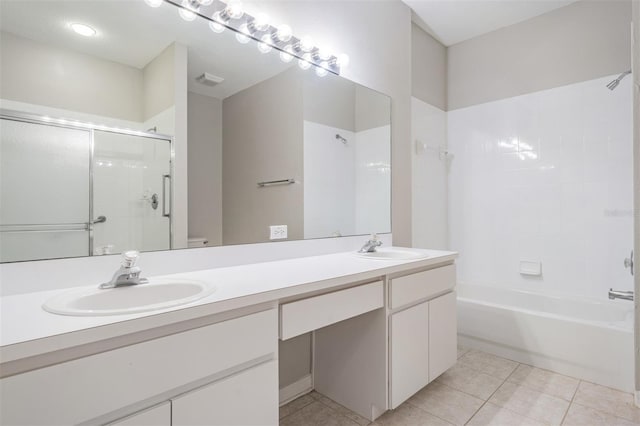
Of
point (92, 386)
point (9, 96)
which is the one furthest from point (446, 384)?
point (9, 96)

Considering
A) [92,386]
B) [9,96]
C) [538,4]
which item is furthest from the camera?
[538,4]

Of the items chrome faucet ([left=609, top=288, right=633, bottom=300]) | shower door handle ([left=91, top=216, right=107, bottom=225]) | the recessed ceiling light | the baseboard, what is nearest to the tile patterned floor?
the baseboard

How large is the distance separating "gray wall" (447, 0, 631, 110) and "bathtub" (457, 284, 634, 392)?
172cm

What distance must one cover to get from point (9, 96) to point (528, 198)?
3229 mm

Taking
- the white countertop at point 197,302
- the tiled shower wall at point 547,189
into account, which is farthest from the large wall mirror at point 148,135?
the tiled shower wall at point 547,189

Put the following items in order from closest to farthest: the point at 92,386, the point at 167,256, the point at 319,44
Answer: the point at 92,386 < the point at 167,256 < the point at 319,44

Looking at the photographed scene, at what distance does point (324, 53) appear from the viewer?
1931 millimetres

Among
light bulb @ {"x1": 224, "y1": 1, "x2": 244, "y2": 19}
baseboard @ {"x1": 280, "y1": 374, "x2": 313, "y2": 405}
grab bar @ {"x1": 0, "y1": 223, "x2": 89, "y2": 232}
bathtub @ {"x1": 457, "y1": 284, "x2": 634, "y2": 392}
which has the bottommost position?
baseboard @ {"x1": 280, "y1": 374, "x2": 313, "y2": 405}

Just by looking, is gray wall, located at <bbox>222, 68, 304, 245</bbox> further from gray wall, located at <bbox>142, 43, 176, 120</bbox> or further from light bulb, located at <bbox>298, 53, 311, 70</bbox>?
gray wall, located at <bbox>142, 43, 176, 120</bbox>

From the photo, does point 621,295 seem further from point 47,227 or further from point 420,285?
point 47,227

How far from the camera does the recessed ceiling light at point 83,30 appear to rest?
115 cm

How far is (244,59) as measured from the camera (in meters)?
1.62

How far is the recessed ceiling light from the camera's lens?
3.77 feet

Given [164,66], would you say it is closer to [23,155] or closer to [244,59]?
[244,59]
